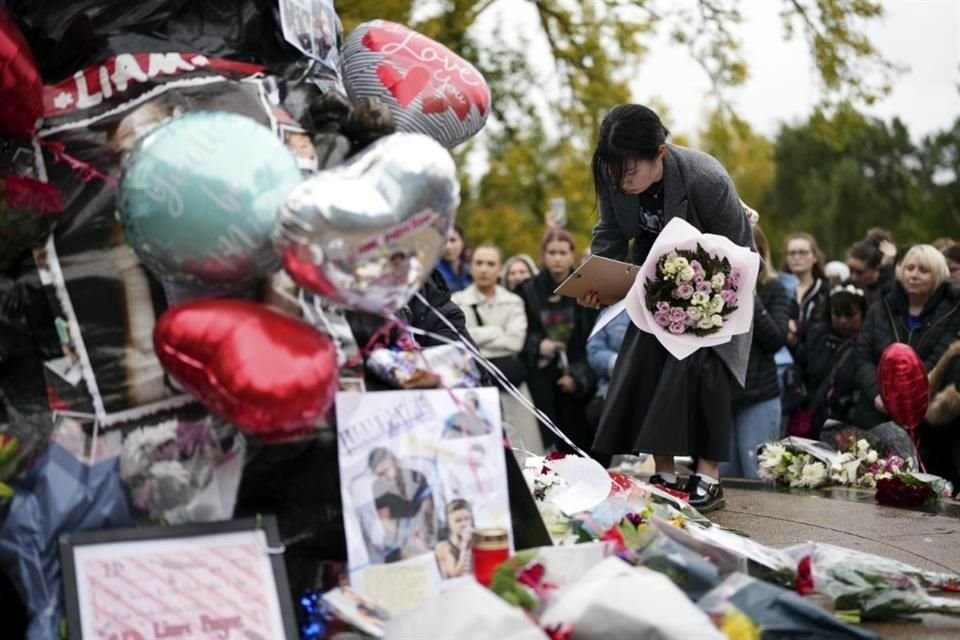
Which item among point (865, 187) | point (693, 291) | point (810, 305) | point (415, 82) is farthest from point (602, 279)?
point (865, 187)

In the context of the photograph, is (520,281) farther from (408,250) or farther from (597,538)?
(408,250)

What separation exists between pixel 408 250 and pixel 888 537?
2739 millimetres

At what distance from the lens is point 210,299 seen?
2.85 meters

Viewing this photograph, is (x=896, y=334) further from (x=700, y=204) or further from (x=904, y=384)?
(x=700, y=204)

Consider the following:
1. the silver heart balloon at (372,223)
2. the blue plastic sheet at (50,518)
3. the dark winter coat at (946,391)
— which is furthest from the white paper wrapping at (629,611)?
the dark winter coat at (946,391)

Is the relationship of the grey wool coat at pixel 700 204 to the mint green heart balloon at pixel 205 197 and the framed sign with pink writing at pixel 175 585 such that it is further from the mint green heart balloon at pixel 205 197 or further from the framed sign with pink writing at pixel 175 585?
the framed sign with pink writing at pixel 175 585

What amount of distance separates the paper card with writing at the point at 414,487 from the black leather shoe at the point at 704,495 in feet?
7.90

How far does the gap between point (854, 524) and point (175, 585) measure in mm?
3176

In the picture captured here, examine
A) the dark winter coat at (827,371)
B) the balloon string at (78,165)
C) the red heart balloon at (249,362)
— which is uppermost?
the balloon string at (78,165)

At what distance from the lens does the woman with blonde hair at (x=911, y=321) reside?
7.05 meters

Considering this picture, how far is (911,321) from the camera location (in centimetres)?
Answer: 720

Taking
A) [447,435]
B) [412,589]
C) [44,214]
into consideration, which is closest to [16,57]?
[44,214]

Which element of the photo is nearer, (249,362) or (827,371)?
(249,362)

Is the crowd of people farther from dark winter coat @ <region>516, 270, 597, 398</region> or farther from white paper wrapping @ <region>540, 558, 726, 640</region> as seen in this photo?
white paper wrapping @ <region>540, 558, 726, 640</region>
